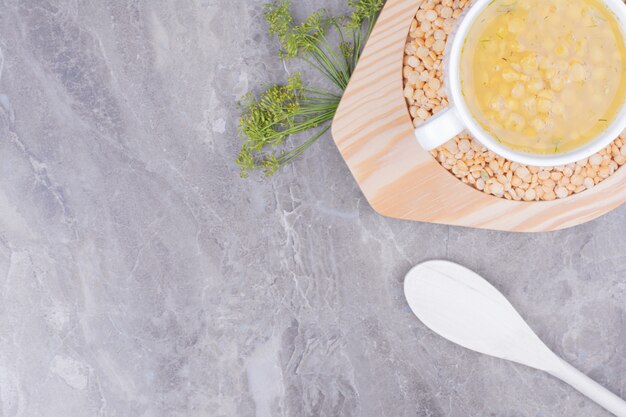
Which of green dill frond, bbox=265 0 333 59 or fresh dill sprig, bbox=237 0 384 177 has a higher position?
green dill frond, bbox=265 0 333 59

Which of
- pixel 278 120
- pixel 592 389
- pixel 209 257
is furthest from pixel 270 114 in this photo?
pixel 592 389

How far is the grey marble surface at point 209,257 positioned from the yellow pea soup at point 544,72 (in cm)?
31

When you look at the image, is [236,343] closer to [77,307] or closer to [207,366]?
[207,366]

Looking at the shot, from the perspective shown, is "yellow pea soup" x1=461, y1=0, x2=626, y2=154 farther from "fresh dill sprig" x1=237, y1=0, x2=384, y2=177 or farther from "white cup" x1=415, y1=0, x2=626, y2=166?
"fresh dill sprig" x1=237, y1=0, x2=384, y2=177

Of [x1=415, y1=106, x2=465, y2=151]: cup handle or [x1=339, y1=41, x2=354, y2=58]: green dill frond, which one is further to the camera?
[x1=339, y1=41, x2=354, y2=58]: green dill frond

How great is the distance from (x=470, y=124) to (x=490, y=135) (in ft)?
0.13

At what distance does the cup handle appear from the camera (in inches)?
29.0

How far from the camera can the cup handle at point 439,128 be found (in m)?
0.74

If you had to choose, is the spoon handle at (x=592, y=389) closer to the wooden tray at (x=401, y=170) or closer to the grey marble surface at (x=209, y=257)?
the grey marble surface at (x=209, y=257)

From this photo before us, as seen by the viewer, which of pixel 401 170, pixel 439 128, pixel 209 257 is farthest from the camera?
pixel 209 257

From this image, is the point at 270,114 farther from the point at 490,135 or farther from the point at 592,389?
the point at 592,389

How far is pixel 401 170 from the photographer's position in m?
0.96

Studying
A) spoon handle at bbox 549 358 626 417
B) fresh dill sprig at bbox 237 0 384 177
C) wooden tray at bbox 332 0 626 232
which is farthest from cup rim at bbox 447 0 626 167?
spoon handle at bbox 549 358 626 417

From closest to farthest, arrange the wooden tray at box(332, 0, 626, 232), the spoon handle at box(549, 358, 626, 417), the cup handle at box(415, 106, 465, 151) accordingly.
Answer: the cup handle at box(415, 106, 465, 151)
the wooden tray at box(332, 0, 626, 232)
the spoon handle at box(549, 358, 626, 417)
